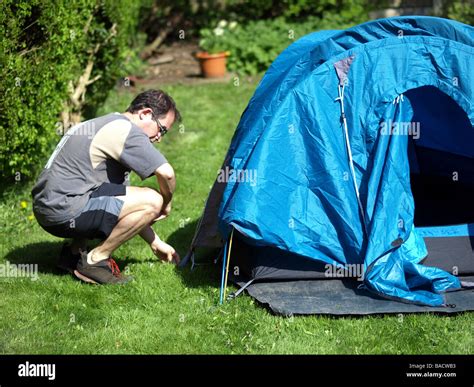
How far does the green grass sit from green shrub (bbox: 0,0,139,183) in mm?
813

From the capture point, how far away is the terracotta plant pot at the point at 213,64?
1031cm

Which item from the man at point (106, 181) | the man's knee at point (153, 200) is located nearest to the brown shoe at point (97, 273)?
the man at point (106, 181)

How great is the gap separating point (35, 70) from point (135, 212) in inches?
72.1

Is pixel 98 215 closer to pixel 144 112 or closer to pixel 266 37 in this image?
pixel 144 112

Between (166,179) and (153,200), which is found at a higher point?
(166,179)

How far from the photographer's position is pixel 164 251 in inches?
201

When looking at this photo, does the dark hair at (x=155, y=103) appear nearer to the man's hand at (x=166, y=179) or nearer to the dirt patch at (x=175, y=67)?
the man's hand at (x=166, y=179)

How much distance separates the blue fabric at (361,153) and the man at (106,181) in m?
0.56

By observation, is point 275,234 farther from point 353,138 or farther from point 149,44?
point 149,44

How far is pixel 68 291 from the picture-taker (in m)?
4.85

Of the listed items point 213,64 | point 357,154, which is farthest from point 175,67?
point 357,154

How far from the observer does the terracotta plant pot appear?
10312mm

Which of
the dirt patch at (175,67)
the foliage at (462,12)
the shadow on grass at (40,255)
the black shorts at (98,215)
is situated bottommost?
the dirt patch at (175,67)

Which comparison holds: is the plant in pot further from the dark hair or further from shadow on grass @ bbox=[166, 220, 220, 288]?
the dark hair
